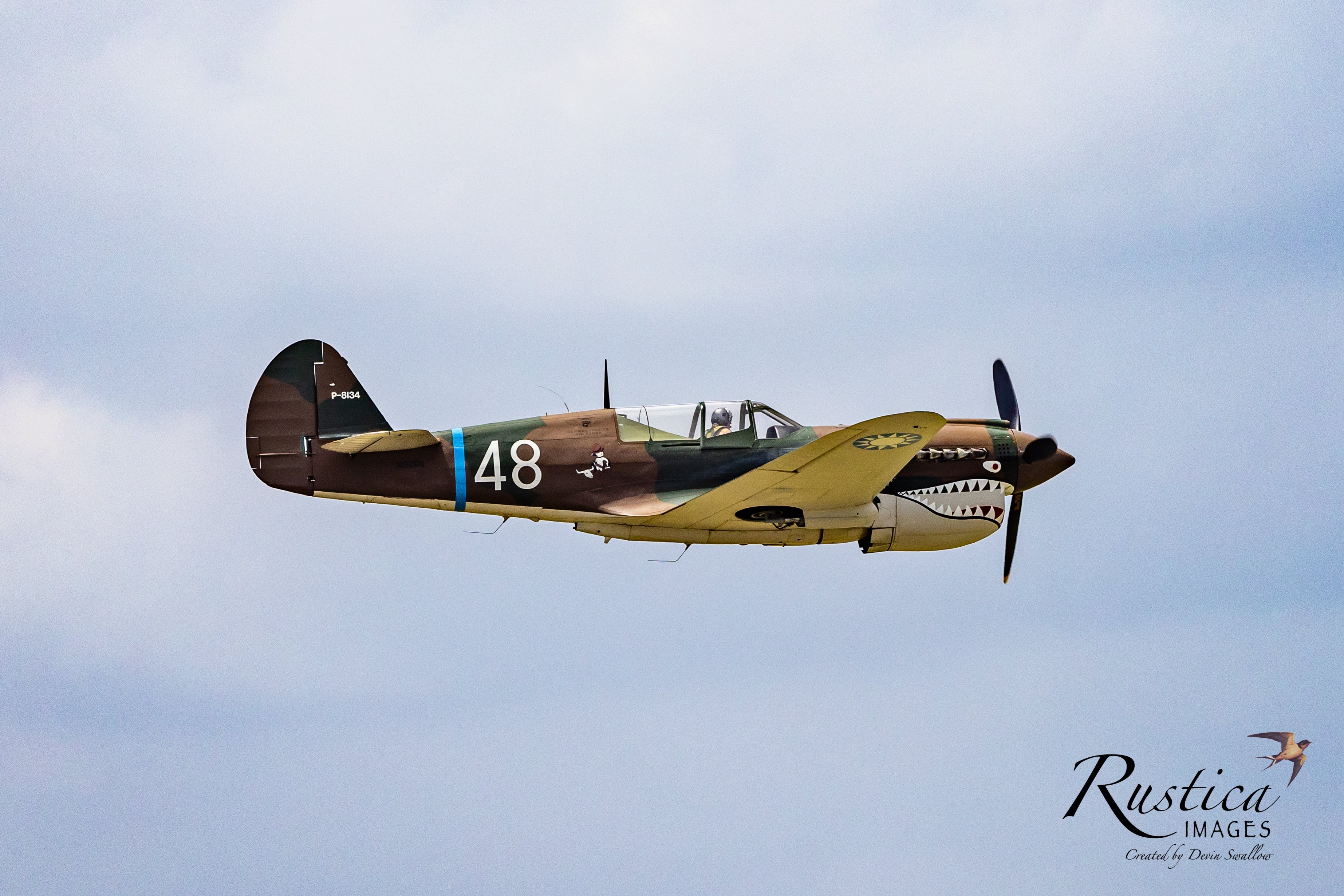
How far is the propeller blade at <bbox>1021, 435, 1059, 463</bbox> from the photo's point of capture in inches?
751

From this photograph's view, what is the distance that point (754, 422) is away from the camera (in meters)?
18.2

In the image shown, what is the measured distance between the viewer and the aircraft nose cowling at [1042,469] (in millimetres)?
19125

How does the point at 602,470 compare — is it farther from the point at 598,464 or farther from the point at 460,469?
the point at 460,469

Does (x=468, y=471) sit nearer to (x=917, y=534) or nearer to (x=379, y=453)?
(x=379, y=453)

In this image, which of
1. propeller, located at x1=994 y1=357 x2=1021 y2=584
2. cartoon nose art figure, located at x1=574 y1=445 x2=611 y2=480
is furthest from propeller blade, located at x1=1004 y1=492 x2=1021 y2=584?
cartoon nose art figure, located at x1=574 y1=445 x2=611 y2=480

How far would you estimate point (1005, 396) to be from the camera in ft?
68.1

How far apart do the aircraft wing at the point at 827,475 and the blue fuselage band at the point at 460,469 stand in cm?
209

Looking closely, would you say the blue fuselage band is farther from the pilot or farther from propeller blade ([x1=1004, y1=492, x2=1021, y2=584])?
propeller blade ([x1=1004, y1=492, x2=1021, y2=584])

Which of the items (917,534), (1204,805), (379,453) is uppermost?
(379,453)

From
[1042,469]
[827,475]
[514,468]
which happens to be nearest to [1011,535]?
[1042,469]

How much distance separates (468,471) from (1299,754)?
11600 mm

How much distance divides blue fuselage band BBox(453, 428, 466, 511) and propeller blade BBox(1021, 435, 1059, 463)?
22.2 ft

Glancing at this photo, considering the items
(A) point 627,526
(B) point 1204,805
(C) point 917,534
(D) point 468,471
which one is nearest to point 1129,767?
(B) point 1204,805

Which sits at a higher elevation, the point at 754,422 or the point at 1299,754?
the point at 754,422
